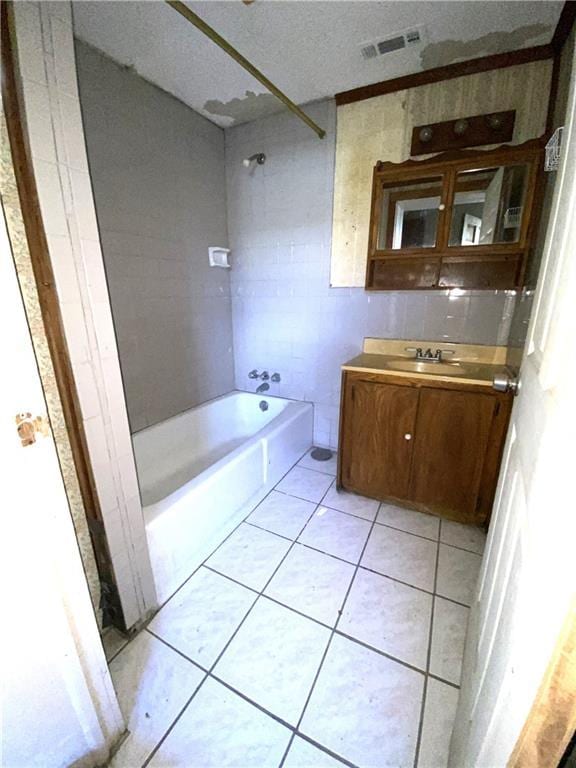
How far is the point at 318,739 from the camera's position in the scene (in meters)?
0.88

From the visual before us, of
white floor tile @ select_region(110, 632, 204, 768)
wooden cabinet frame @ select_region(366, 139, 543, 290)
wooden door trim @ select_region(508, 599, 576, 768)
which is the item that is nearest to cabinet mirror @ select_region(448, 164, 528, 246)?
wooden cabinet frame @ select_region(366, 139, 543, 290)

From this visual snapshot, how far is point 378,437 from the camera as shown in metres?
1.75

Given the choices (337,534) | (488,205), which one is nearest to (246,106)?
(488,205)

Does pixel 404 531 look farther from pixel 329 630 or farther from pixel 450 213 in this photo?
pixel 450 213

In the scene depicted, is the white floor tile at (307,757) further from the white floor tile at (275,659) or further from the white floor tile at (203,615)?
the white floor tile at (203,615)

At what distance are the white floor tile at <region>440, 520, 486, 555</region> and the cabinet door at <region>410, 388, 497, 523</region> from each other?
5 centimetres

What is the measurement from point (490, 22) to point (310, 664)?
105 inches

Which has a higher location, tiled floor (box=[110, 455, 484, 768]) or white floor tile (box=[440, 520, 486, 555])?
white floor tile (box=[440, 520, 486, 555])

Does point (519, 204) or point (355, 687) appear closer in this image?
point (355, 687)

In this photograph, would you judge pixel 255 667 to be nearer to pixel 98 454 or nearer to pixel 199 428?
pixel 98 454

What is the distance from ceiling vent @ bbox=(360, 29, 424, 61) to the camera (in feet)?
4.59

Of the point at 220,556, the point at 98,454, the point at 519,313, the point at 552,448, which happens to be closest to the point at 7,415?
the point at 98,454

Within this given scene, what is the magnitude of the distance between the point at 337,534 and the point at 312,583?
1.05ft

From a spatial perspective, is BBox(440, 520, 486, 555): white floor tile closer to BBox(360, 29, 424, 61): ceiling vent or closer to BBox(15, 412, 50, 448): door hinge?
BBox(15, 412, 50, 448): door hinge
